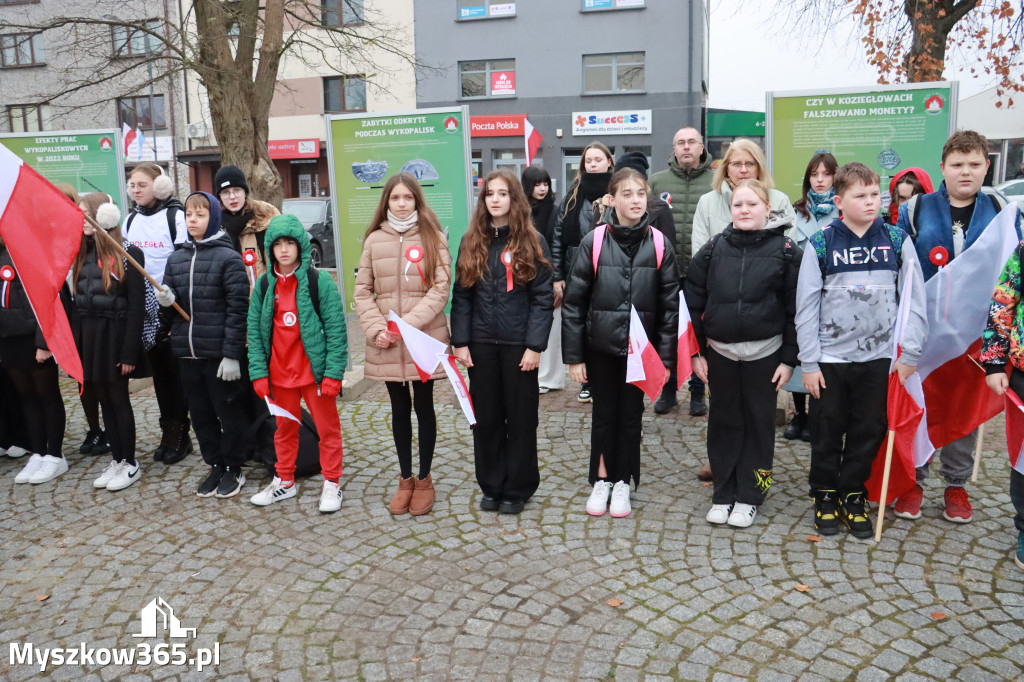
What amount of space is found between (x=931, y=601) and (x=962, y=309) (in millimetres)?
1681

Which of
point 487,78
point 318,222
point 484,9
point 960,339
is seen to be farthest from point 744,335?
point 484,9

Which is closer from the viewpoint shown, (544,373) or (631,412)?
(631,412)

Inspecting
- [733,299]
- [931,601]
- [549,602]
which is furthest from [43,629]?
[931,601]

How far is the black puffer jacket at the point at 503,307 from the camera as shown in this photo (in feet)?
14.7

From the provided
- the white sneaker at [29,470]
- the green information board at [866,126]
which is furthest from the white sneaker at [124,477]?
the green information board at [866,126]

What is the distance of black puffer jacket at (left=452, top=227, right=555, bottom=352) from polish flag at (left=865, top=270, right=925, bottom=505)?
1.86 metres

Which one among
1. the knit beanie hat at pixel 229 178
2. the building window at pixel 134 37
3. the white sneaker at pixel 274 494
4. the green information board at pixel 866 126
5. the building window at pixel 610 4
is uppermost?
the building window at pixel 610 4

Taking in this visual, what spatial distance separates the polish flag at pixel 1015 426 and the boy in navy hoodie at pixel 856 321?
483mm

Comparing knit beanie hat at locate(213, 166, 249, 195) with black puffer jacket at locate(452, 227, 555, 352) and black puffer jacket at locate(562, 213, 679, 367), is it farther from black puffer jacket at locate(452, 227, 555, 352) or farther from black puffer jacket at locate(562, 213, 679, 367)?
black puffer jacket at locate(562, 213, 679, 367)

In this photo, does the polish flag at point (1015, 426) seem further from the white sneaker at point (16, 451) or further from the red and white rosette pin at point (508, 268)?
the white sneaker at point (16, 451)

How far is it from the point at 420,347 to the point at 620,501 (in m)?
1.48

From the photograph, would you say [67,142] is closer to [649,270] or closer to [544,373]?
[544,373]


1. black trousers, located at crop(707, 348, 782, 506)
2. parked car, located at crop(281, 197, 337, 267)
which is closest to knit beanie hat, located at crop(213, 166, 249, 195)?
black trousers, located at crop(707, 348, 782, 506)

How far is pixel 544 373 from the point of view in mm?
7285
